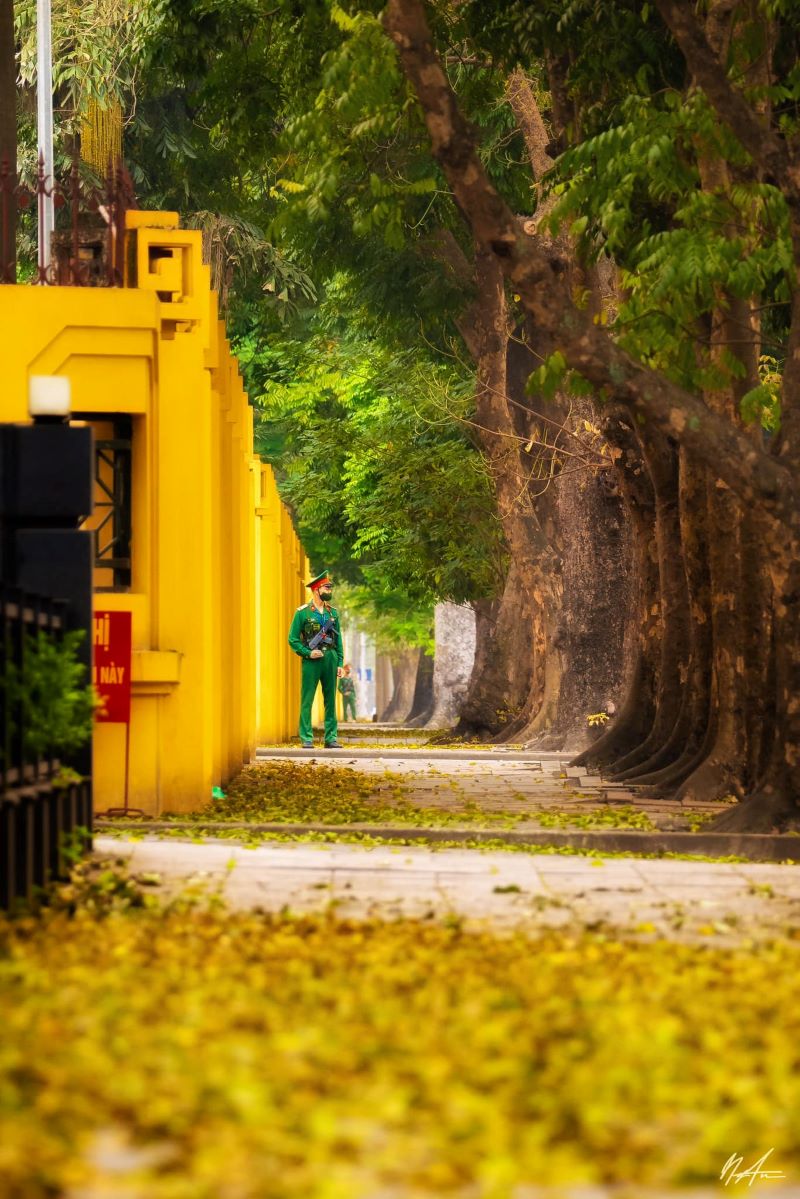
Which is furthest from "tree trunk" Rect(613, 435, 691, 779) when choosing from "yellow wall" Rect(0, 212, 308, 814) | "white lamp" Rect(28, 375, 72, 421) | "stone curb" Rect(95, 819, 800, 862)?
"white lamp" Rect(28, 375, 72, 421)

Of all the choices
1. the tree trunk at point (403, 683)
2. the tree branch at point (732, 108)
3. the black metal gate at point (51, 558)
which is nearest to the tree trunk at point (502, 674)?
the tree branch at point (732, 108)

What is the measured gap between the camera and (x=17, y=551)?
447 inches

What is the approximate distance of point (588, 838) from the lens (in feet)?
45.9

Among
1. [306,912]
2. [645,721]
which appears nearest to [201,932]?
[306,912]

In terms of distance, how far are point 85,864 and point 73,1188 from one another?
6.75 m

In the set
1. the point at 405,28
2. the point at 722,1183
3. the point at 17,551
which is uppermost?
the point at 405,28

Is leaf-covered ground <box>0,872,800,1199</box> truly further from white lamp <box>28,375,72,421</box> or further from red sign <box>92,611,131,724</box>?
red sign <box>92,611,131,724</box>

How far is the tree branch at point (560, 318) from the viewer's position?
13977 millimetres

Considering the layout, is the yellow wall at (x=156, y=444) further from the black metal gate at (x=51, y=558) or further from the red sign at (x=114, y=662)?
the black metal gate at (x=51, y=558)

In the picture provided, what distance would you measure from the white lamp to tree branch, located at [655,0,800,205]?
529cm

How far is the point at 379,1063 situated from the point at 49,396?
611 centimetres

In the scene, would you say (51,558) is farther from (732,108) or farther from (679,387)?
(732,108)

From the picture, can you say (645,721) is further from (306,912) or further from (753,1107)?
(753,1107)

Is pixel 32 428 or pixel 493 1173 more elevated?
pixel 32 428
